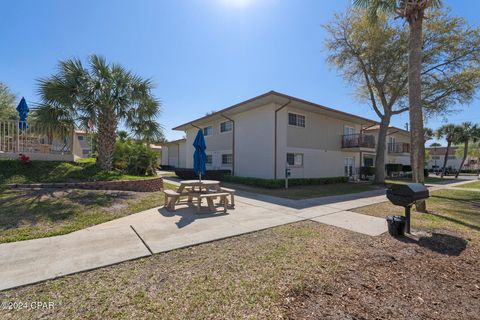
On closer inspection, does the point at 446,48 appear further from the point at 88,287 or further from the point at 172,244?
the point at 88,287

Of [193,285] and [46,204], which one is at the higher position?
[46,204]

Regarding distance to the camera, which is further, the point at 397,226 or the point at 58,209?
the point at 58,209

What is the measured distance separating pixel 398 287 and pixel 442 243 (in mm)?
2630

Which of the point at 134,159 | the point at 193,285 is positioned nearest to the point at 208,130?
the point at 134,159

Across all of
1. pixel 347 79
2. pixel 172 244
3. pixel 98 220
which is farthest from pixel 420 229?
pixel 347 79

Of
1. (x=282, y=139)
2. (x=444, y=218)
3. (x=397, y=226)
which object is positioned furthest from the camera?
A: (x=282, y=139)

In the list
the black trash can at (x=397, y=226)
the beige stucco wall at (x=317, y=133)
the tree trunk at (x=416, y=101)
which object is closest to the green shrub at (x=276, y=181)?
the beige stucco wall at (x=317, y=133)

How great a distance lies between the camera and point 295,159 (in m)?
16.3

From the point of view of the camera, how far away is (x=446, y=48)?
50.0 ft

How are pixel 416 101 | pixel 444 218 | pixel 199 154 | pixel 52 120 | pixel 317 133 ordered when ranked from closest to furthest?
pixel 444 218 < pixel 416 101 < pixel 199 154 < pixel 52 120 < pixel 317 133

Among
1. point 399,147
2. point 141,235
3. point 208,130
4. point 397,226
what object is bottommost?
point 141,235

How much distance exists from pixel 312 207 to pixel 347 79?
14598 millimetres

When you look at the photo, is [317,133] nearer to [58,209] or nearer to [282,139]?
[282,139]

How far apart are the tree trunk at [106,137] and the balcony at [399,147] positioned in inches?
1078
